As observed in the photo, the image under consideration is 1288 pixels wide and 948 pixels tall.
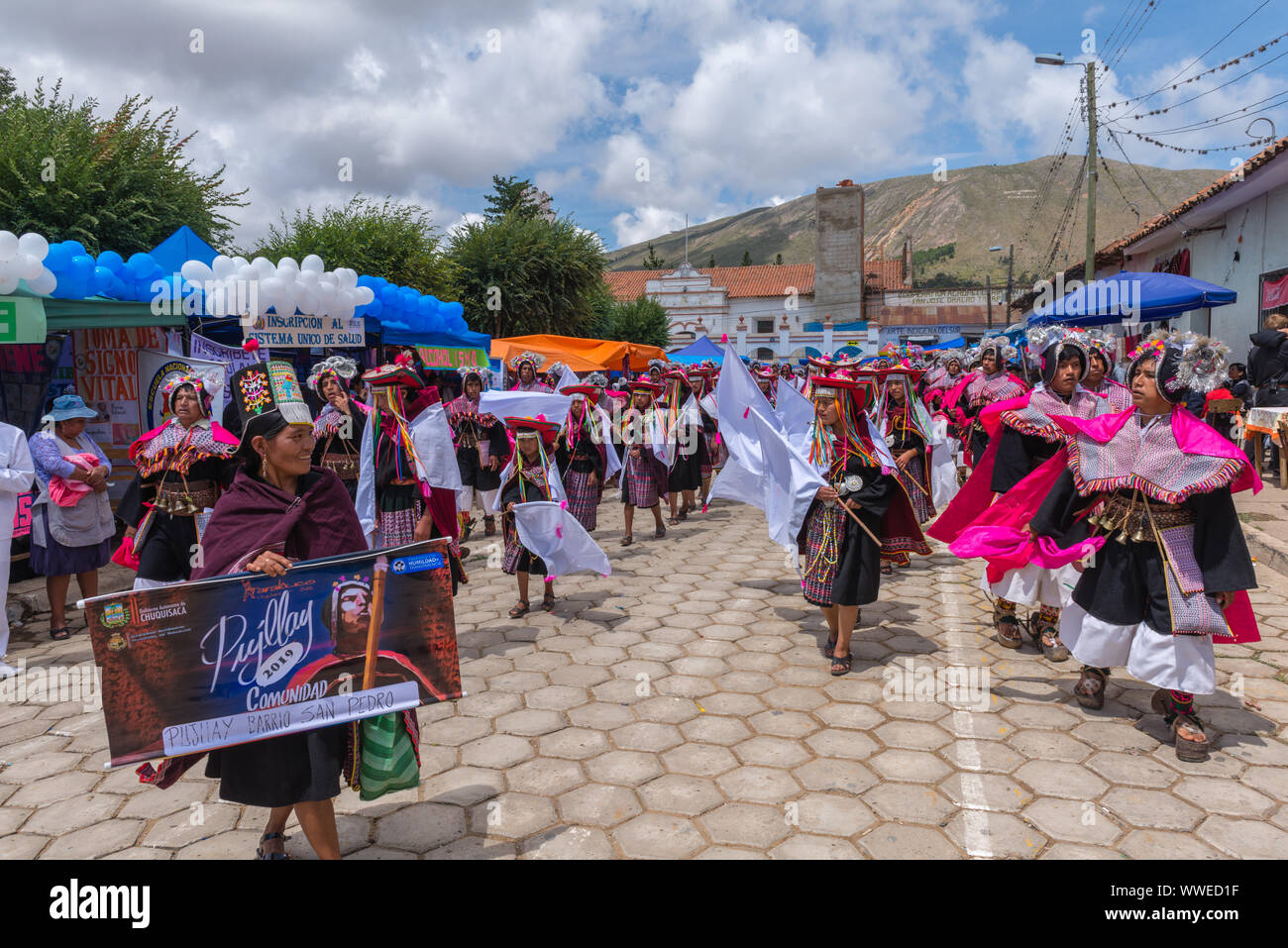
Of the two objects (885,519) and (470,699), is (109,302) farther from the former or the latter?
(885,519)

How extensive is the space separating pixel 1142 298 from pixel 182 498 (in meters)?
11.9

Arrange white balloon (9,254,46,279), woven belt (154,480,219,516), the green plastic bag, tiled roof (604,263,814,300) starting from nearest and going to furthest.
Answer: the green plastic bag < woven belt (154,480,219,516) < white balloon (9,254,46,279) < tiled roof (604,263,814,300)

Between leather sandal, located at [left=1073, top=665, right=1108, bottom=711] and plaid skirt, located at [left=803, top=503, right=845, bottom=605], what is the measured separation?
4.83ft

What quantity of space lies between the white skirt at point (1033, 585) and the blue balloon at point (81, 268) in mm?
8044

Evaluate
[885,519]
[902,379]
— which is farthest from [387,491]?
[902,379]

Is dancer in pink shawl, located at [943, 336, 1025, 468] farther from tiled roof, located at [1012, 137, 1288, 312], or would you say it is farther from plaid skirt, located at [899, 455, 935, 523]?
tiled roof, located at [1012, 137, 1288, 312]

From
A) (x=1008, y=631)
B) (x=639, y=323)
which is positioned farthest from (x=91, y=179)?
(x=639, y=323)

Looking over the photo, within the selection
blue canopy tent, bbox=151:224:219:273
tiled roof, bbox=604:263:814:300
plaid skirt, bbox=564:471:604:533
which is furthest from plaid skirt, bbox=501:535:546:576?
tiled roof, bbox=604:263:814:300

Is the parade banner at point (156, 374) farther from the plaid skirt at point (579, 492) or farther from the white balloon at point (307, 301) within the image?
the plaid skirt at point (579, 492)

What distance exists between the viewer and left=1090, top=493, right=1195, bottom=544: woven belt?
3.86m

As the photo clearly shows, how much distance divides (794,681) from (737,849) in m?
1.90

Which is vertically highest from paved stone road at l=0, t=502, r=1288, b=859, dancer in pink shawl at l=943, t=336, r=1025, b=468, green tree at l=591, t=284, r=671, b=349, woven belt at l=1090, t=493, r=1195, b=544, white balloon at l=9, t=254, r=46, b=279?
green tree at l=591, t=284, r=671, b=349

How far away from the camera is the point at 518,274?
79.7ft

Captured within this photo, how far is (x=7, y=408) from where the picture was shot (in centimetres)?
822
